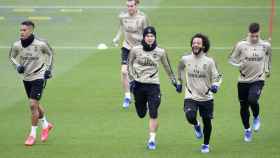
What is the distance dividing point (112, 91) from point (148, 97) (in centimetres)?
679

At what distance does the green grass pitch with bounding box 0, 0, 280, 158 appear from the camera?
16828mm

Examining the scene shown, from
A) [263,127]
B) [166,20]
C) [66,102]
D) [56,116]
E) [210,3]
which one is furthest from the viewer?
[210,3]

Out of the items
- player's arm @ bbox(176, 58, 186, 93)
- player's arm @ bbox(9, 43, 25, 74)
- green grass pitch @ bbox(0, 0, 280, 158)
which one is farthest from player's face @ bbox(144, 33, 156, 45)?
player's arm @ bbox(9, 43, 25, 74)

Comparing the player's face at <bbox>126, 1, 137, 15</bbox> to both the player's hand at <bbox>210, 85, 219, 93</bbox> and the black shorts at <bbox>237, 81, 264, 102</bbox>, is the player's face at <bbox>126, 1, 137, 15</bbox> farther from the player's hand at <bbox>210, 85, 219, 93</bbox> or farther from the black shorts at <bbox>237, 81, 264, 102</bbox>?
the player's hand at <bbox>210, 85, 219, 93</bbox>

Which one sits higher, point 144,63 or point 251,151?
point 144,63

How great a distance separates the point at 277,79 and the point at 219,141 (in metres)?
8.14

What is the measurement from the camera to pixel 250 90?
17141 mm

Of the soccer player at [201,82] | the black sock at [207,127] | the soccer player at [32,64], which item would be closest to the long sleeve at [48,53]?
the soccer player at [32,64]

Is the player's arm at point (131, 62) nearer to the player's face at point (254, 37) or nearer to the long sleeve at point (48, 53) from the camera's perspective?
the long sleeve at point (48, 53)

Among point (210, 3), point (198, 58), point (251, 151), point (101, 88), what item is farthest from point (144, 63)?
point (210, 3)

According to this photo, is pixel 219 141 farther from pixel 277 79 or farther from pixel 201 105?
pixel 277 79

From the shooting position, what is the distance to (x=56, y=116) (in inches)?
792

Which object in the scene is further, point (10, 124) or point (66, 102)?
point (66, 102)

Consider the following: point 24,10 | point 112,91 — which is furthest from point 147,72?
point 24,10
